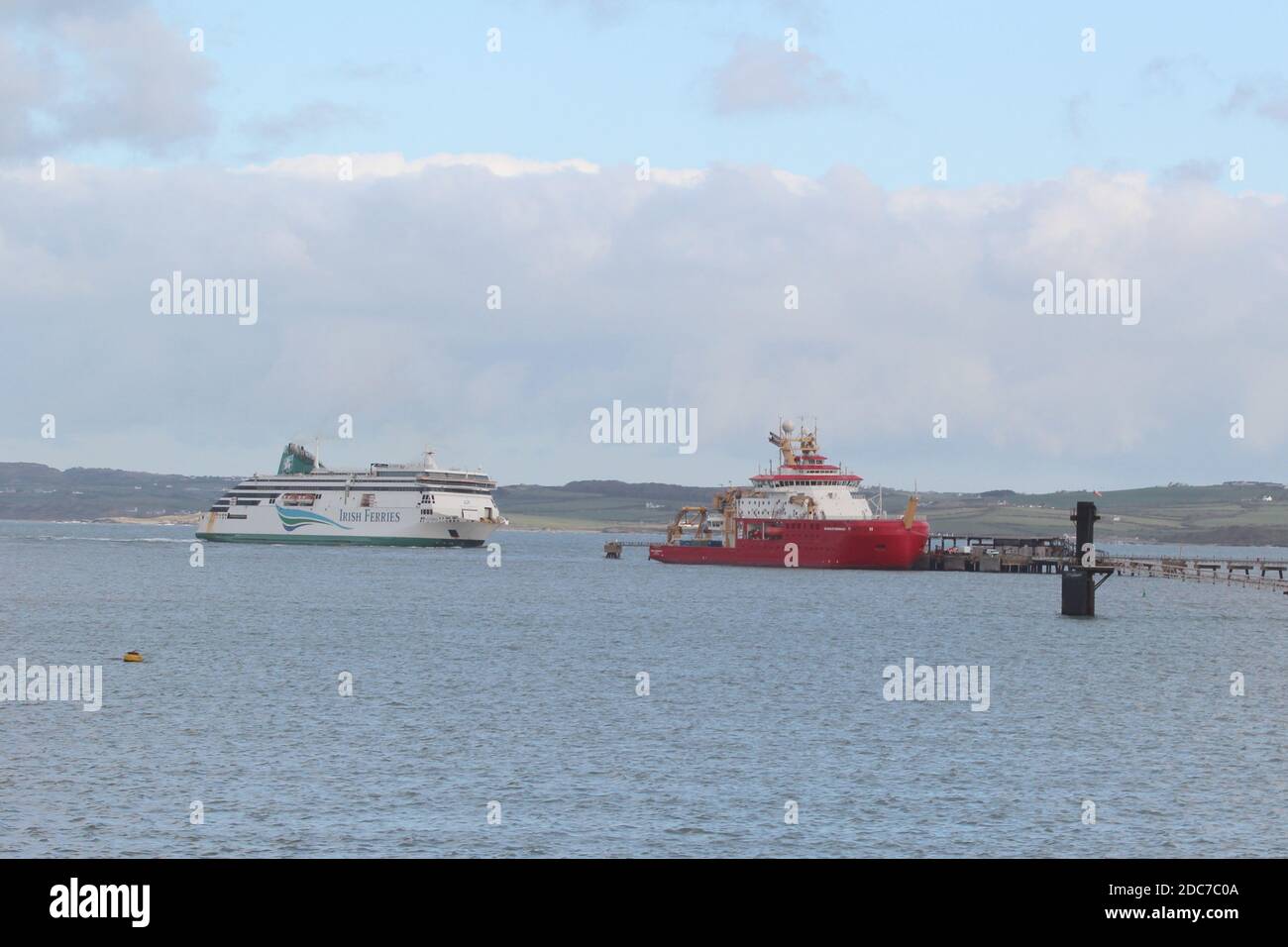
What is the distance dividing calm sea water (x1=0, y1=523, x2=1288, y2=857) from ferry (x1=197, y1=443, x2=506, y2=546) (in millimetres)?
92744

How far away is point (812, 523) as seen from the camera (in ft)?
438

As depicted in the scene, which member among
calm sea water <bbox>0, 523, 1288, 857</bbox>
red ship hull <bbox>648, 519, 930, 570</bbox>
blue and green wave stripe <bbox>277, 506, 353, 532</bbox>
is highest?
blue and green wave stripe <bbox>277, 506, 353, 532</bbox>

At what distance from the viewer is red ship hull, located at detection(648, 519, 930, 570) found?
13288 centimetres

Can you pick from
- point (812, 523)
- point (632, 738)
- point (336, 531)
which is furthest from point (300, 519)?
point (632, 738)

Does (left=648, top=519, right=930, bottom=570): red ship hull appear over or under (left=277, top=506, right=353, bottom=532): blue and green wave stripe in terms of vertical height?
under

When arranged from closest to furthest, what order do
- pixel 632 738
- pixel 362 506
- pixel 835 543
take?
pixel 632 738 → pixel 835 543 → pixel 362 506

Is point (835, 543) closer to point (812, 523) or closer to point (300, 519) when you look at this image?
point (812, 523)

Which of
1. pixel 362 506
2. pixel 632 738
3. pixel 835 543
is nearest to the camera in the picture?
pixel 632 738

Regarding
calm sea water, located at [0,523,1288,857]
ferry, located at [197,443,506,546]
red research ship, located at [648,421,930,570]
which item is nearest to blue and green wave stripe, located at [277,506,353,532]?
ferry, located at [197,443,506,546]

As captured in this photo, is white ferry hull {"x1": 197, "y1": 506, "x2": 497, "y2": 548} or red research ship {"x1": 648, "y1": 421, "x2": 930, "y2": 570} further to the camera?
white ferry hull {"x1": 197, "y1": 506, "x2": 497, "y2": 548}

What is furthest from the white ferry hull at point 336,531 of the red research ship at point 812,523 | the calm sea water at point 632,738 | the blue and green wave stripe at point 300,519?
the calm sea water at point 632,738

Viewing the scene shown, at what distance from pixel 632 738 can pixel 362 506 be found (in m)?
145

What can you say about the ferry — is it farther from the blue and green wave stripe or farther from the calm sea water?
the calm sea water
